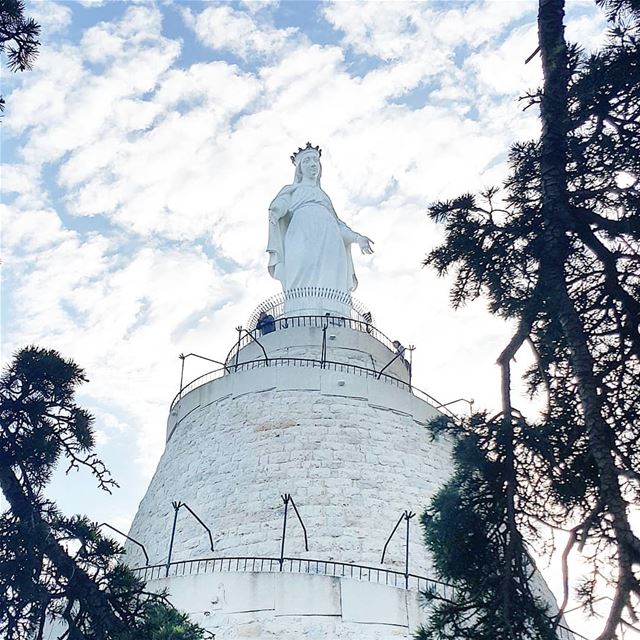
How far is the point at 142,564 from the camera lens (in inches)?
686

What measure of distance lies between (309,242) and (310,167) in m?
3.90

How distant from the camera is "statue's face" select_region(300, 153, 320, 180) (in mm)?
28156

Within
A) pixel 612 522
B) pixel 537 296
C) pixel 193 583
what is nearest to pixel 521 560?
pixel 612 522

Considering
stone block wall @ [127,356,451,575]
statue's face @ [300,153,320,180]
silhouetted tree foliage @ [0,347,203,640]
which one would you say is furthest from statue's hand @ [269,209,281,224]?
silhouetted tree foliage @ [0,347,203,640]

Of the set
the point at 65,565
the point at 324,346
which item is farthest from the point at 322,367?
the point at 65,565

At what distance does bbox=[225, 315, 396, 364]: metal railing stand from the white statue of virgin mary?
5.69 feet

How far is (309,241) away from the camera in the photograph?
25.3 meters

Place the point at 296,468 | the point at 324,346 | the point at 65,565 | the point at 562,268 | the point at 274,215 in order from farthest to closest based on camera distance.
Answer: the point at 274,215
the point at 324,346
the point at 296,468
the point at 65,565
the point at 562,268

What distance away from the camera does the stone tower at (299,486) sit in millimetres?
13641

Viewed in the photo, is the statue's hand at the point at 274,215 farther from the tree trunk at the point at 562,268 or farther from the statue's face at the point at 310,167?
the tree trunk at the point at 562,268

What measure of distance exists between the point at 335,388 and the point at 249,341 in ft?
12.7

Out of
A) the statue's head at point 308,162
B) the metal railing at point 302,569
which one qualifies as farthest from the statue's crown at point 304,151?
the metal railing at point 302,569

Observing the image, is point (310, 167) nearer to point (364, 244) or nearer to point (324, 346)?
point (364, 244)

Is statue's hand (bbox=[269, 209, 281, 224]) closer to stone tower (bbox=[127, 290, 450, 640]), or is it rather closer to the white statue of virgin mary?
the white statue of virgin mary
